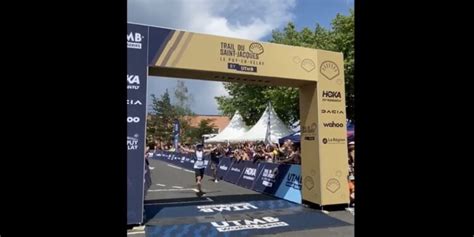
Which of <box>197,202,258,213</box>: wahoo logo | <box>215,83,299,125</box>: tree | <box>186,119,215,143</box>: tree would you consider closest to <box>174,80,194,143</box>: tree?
<box>186,119,215,143</box>: tree

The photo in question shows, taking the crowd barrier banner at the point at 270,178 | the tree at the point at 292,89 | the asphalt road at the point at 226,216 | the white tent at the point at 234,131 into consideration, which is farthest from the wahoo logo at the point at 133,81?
the white tent at the point at 234,131

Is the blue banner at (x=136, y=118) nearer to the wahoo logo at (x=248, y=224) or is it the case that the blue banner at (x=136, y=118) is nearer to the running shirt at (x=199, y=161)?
the wahoo logo at (x=248, y=224)

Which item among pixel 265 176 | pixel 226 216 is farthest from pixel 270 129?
pixel 226 216

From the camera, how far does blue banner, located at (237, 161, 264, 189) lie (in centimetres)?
1296

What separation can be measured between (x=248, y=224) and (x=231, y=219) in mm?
578

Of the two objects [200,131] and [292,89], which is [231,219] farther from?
[200,131]

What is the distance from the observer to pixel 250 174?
44.4 ft

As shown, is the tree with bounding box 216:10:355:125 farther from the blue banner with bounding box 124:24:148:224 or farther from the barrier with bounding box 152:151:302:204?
the blue banner with bounding box 124:24:148:224

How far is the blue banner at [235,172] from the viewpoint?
14781 millimetres
